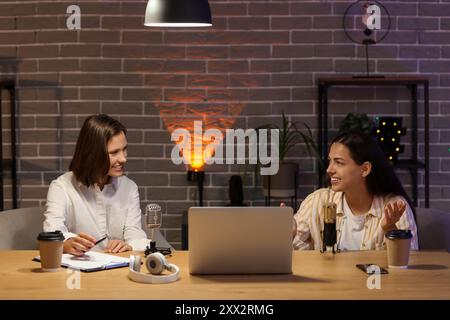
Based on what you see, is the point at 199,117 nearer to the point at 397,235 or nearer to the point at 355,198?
the point at 355,198

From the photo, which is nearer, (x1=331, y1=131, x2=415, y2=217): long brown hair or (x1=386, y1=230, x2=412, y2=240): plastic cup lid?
(x1=386, y1=230, x2=412, y2=240): plastic cup lid

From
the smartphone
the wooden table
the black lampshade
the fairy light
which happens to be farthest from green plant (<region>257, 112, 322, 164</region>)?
the smartphone

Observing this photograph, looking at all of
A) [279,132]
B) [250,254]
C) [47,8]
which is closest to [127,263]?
[250,254]

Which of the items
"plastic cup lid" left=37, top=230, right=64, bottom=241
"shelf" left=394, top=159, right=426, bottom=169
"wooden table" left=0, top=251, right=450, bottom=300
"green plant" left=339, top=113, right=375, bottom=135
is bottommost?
"wooden table" left=0, top=251, right=450, bottom=300

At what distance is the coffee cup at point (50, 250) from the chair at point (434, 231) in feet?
5.08

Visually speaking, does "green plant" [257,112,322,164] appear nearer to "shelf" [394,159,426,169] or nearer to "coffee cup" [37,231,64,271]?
"shelf" [394,159,426,169]

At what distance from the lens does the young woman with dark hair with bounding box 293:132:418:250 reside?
10.6ft

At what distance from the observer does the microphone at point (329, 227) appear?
9.41ft

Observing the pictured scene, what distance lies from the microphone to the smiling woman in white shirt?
81 centimetres

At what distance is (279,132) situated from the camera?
4.87 meters

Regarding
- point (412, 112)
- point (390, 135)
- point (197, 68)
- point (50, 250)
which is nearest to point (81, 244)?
point (50, 250)

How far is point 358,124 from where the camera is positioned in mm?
4727

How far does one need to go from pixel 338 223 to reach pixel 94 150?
1.07m

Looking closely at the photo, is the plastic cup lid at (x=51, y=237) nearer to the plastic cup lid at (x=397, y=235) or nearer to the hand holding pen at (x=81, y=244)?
the hand holding pen at (x=81, y=244)
